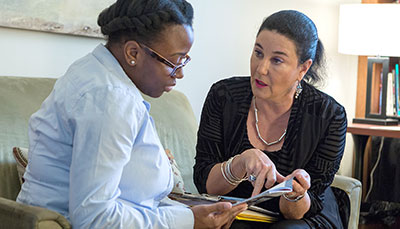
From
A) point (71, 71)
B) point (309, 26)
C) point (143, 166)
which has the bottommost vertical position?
A: point (143, 166)

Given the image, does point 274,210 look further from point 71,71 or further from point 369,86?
point 369,86

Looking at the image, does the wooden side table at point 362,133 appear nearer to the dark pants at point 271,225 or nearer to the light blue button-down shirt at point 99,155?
the dark pants at point 271,225

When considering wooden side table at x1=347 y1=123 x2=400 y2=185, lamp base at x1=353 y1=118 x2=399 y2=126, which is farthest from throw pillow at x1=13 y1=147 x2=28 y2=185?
lamp base at x1=353 y1=118 x2=399 y2=126

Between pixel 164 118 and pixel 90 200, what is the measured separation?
1.14m

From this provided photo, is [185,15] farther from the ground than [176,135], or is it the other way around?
[185,15]

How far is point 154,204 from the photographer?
1338mm

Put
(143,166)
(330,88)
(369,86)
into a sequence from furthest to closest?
(330,88)
(369,86)
(143,166)

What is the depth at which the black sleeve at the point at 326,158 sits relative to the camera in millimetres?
1766

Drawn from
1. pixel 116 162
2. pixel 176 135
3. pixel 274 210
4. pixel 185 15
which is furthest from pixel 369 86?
pixel 116 162

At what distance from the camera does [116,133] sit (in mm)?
1140

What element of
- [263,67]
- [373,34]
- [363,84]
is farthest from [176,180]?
[363,84]

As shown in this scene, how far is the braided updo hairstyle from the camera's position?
4.08ft

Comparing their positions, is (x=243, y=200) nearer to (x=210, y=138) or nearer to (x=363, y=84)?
(x=210, y=138)

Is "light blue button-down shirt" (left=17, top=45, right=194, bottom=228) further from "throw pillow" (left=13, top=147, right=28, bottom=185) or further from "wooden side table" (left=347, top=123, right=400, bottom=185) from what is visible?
"wooden side table" (left=347, top=123, right=400, bottom=185)
